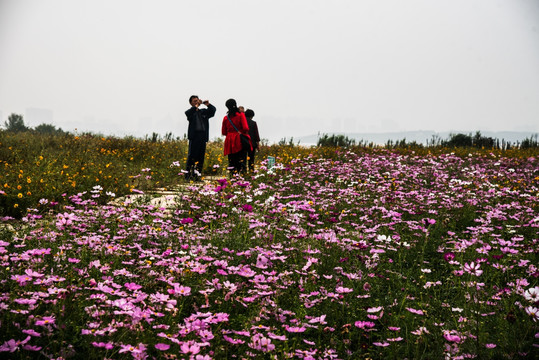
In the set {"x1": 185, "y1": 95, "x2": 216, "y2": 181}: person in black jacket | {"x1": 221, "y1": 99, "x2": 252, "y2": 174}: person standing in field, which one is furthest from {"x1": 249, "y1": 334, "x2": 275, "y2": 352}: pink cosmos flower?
{"x1": 185, "y1": 95, "x2": 216, "y2": 181}: person in black jacket

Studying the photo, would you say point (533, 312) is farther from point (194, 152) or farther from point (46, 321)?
point (194, 152)

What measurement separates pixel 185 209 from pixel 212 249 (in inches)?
73.0

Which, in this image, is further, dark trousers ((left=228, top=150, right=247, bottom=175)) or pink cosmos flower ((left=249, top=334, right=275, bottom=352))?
dark trousers ((left=228, top=150, right=247, bottom=175))

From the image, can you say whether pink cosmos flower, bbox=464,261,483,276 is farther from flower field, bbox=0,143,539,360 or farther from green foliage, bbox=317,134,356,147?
green foliage, bbox=317,134,356,147

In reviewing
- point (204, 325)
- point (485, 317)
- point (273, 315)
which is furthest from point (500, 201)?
point (204, 325)

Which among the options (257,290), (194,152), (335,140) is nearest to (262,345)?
(257,290)

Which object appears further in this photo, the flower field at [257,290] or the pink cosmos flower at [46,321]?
the flower field at [257,290]

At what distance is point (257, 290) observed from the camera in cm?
289

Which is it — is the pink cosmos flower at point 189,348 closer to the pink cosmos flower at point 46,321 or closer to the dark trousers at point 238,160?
the pink cosmos flower at point 46,321

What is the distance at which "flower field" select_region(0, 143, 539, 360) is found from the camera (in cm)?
227

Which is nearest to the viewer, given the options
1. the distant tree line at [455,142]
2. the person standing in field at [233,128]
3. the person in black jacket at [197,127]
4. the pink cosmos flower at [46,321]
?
the pink cosmos flower at [46,321]

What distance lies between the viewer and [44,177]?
6863 mm

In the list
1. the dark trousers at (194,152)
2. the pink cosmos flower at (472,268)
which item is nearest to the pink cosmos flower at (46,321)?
the pink cosmos flower at (472,268)

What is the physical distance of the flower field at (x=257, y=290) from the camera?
2271mm
